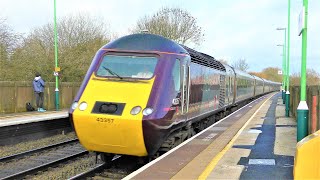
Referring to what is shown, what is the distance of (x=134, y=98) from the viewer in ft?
25.3

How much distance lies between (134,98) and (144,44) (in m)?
1.50

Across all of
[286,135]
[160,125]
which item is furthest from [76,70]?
[160,125]

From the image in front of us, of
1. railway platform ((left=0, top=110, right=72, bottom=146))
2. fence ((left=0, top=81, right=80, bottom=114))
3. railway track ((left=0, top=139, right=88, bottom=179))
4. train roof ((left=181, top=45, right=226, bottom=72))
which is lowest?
railway track ((left=0, top=139, right=88, bottom=179))

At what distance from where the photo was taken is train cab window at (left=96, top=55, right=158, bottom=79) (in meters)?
8.25

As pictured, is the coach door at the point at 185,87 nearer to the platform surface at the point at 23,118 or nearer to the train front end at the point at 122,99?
the train front end at the point at 122,99

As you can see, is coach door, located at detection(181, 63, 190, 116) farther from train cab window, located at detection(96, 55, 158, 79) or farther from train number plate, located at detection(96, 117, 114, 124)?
train number plate, located at detection(96, 117, 114, 124)

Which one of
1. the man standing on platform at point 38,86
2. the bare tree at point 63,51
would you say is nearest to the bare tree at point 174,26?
the bare tree at point 63,51

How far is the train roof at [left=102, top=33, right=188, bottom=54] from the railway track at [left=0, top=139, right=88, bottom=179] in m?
3.39

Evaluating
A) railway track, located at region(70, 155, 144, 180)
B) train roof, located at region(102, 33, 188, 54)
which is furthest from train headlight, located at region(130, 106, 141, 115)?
railway track, located at region(70, 155, 144, 180)

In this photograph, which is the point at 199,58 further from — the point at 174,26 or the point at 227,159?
the point at 174,26

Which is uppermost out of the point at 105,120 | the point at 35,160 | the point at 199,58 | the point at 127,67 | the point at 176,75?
the point at 199,58

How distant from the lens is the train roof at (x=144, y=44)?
8.55 meters

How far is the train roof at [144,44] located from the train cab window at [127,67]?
24cm

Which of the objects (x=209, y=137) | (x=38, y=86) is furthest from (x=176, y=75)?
(x=38, y=86)
